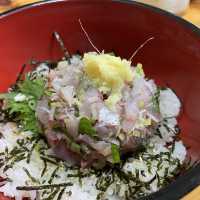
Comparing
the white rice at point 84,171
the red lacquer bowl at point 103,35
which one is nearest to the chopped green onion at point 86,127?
the white rice at point 84,171

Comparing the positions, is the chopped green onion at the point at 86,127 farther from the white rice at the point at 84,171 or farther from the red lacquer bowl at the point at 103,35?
the red lacquer bowl at the point at 103,35

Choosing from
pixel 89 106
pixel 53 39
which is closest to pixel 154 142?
pixel 89 106

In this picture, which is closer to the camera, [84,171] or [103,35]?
[84,171]

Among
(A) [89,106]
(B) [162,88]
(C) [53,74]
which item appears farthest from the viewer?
(B) [162,88]

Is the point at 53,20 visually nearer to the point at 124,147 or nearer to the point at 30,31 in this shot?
the point at 30,31

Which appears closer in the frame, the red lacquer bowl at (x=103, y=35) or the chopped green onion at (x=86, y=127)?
the chopped green onion at (x=86, y=127)

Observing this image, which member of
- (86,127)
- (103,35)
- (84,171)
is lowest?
(84,171)

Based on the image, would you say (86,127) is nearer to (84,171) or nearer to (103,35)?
(84,171)

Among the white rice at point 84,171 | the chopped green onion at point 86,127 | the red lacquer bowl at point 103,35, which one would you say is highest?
the red lacquer bowl at point 103,35

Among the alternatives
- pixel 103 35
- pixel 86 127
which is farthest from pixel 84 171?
pixel 103 35
